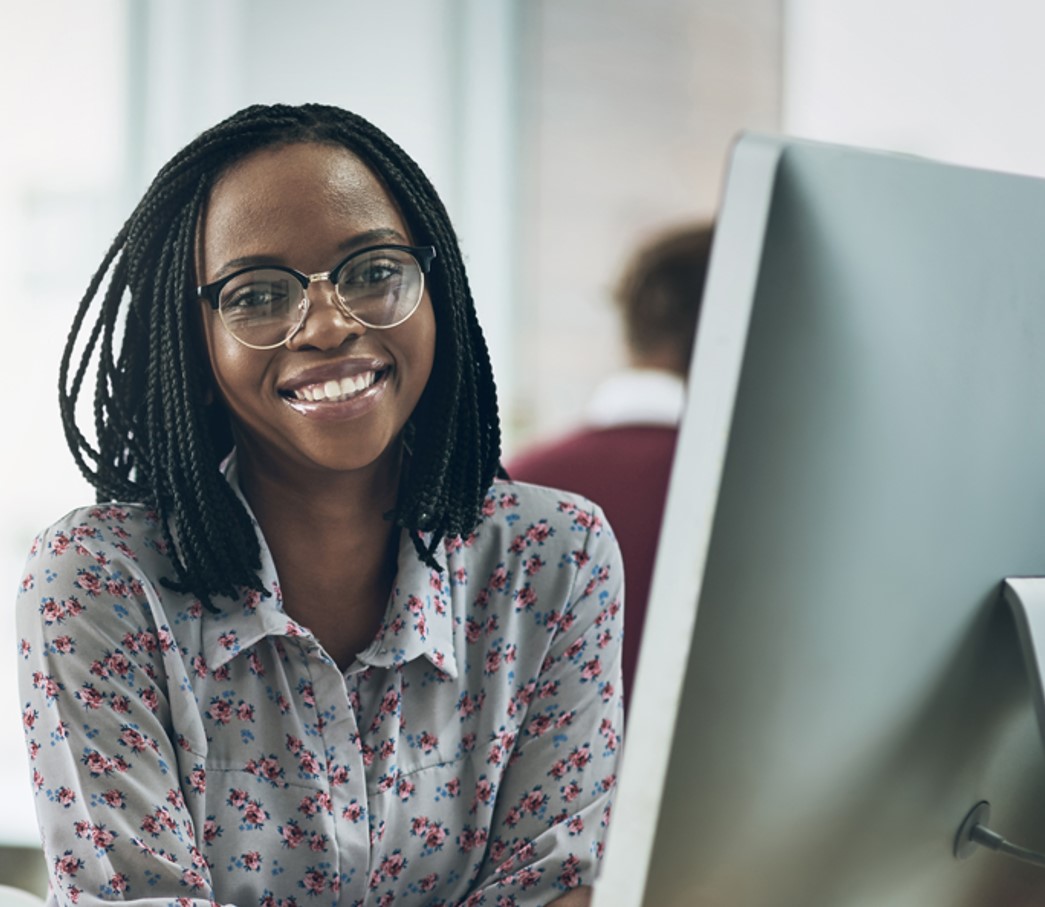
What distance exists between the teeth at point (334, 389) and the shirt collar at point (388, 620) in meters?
0.12

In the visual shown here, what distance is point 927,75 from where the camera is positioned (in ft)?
8.87

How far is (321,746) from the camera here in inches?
39.1

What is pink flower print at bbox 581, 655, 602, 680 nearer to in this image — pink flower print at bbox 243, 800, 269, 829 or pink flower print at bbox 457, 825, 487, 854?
pink flower print at bbox 457, 825, 487, 854

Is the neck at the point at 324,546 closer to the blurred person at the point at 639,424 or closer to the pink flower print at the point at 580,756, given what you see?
the pink flower print at the point at 580,756

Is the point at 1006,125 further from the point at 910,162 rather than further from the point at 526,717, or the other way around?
the point at 910,162

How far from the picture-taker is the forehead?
968 millimetres

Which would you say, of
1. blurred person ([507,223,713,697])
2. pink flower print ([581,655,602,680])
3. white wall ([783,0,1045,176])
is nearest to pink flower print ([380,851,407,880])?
pink flower print ([581,655,602,680])

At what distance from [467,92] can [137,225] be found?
180cm

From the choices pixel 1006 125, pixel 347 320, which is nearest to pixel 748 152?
pixel 347 320

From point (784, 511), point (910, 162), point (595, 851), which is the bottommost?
point (595, 851)

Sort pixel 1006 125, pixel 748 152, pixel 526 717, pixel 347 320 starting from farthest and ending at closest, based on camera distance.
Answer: pixel 1006 125 < pixel 526 717 < pixel 347 320 < pixel 748 152

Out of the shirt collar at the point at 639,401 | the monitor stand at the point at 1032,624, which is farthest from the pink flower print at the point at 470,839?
the shirt collar at the point at 639,401

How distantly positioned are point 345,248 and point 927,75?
2.09m

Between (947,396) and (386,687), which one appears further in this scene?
(386,687)
